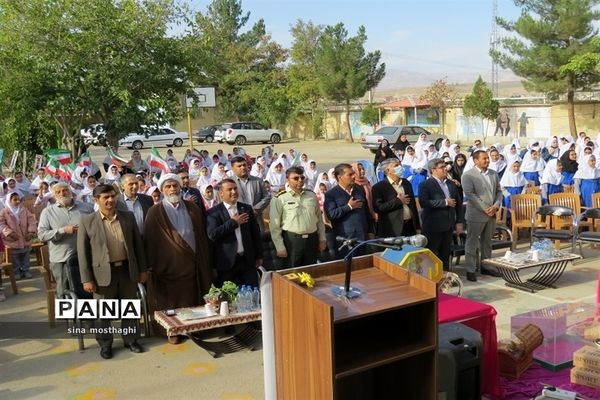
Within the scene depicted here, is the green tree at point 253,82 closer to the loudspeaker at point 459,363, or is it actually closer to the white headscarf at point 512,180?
the white headscarf at point 512,180

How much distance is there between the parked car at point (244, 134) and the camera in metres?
37.8

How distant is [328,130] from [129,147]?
14.3 metres

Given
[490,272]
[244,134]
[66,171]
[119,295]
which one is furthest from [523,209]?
[244,134]

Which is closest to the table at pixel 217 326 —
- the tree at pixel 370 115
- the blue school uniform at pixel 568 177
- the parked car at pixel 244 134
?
the blue school uniform at pixel 568 177

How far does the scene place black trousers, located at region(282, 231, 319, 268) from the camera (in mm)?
6652

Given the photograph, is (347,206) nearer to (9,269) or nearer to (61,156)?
(9,269)

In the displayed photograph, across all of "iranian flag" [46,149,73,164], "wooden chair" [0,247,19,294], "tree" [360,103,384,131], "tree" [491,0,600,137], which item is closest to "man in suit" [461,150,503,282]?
"wooden chair" [0,247,19,294]

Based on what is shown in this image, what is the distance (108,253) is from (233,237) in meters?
1.27

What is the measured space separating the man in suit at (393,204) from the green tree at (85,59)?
8005 mm

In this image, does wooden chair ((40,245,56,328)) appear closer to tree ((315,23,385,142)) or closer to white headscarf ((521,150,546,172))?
white headscarf ((521,150,546,172))

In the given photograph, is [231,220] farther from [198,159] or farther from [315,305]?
[198,159]

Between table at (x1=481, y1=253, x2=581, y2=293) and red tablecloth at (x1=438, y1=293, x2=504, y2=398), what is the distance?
115 inches

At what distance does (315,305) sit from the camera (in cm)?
303

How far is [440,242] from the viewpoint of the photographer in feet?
26.3
